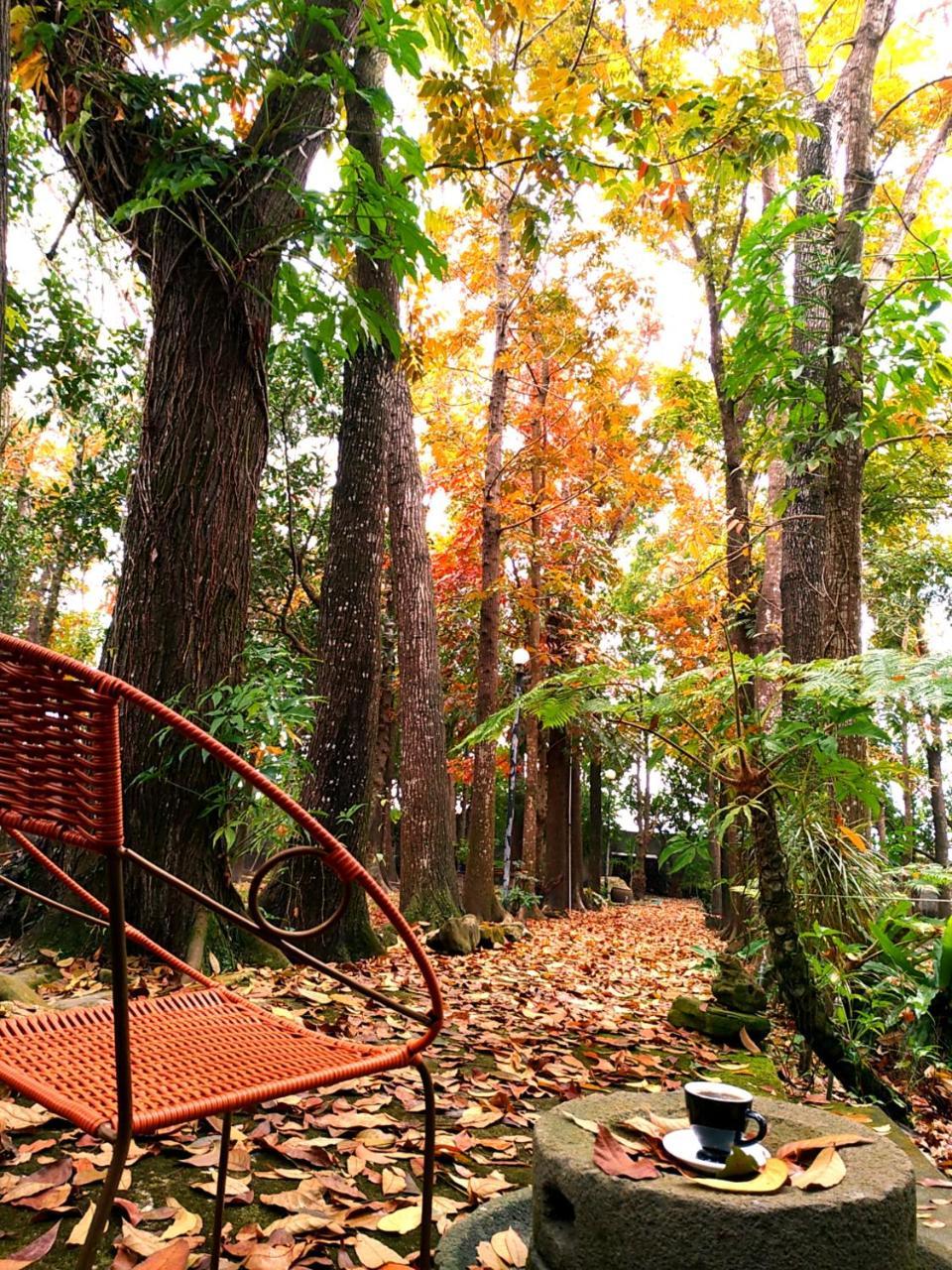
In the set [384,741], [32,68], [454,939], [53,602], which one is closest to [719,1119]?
[32,68]

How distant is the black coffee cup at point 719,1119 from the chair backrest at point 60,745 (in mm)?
1134

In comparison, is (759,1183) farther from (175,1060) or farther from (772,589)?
(772,589)

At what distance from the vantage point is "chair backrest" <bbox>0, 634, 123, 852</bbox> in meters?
0.99

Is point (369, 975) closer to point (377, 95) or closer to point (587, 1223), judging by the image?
point (587, 1223)

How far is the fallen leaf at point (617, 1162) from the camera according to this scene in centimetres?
138

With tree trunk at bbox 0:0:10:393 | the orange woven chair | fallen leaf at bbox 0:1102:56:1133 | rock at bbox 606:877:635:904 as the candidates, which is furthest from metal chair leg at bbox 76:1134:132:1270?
rock at bbox 606:877:635:904

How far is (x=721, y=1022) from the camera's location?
12.8 ft

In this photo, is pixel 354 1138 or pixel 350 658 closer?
pixel 354 1138

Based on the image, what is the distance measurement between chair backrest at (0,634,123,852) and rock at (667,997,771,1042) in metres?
3.68

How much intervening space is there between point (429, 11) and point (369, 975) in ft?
16.6

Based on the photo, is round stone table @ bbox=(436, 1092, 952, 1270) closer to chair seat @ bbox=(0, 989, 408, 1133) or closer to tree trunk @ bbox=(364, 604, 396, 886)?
chair seat @ bbox=(0, 989, 408, 1133)

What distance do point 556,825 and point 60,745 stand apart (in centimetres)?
1294

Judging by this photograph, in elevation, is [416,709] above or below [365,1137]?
above

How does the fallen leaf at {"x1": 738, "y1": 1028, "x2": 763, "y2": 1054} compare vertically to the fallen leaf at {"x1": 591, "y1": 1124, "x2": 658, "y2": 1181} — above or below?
below
